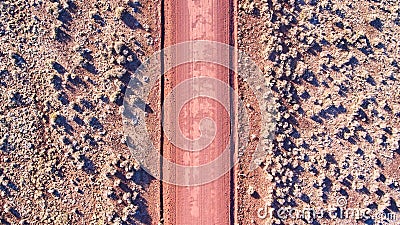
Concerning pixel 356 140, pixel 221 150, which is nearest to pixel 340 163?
→ pixel 356 140

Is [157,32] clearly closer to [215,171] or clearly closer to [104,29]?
[104,29]

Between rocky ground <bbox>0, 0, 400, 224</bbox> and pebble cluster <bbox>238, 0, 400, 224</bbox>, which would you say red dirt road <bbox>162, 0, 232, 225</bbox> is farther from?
pebble cluster <bbox>238, 0, 400, 224</bbox>

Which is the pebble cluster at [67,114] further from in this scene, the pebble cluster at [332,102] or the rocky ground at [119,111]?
the pebble cluster at [332,102]

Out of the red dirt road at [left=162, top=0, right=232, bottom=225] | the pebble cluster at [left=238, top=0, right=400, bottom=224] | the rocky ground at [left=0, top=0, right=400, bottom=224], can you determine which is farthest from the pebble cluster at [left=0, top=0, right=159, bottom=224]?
the pebble cluster at [left=238, top=0, right=400, bottom=224]

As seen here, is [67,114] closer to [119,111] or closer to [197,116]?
[119,111]

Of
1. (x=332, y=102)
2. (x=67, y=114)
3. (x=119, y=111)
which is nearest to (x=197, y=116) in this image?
(x=119, y=111)
